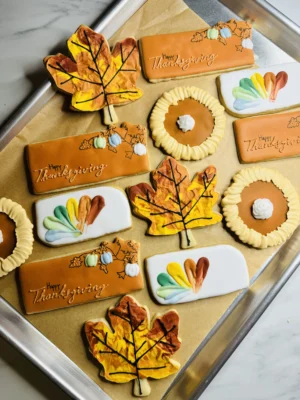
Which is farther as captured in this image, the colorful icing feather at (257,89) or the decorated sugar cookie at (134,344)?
the colorful icing feather at (257,89)

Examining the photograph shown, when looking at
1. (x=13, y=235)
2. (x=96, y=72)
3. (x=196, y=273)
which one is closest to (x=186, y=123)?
(x=96, y=72)

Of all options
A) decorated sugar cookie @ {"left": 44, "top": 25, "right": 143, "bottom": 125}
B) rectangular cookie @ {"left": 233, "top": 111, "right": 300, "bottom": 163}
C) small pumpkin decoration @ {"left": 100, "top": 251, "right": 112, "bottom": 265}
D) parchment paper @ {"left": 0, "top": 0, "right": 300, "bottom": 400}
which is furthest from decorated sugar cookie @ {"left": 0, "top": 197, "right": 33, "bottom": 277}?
rectangular cookie @ {"left": 233, "top": 111, "right": 300, "bottom": 163}

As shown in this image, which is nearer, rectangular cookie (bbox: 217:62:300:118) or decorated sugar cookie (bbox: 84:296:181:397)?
decorated sugar cookie (bbox: 84:296:181:397)

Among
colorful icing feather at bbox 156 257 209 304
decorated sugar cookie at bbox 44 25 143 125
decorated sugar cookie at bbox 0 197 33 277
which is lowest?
colorful icing feather at bbox 156 257 209 304

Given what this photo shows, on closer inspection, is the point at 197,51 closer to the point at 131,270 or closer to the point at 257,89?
the point at 257,89

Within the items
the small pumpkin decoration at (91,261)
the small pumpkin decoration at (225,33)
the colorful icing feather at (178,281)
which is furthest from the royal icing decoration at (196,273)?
the small pumpkin decoration at (225,33)

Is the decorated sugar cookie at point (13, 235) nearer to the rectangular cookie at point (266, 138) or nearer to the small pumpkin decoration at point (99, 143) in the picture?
the small pumpkin decoration at point (99, 143)

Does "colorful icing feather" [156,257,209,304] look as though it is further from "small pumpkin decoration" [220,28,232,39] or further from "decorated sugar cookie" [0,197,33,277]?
"small pumpkin decoration" [220,28,232,39]
